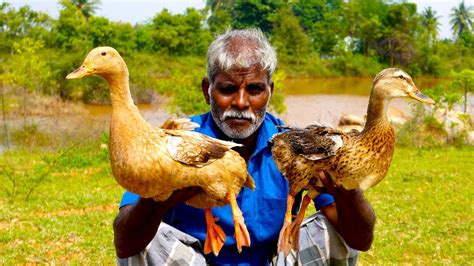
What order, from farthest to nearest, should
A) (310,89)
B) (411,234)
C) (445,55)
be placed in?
(445,55)
(310,89)
(411,234)

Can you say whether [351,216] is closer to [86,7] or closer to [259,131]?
[259,131]

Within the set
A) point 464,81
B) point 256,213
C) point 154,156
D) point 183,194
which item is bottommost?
point 464,81

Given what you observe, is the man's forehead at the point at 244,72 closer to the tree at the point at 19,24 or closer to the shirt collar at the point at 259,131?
the shirt collar at the point at 259,131

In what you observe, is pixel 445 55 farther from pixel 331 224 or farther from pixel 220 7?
pixel 331 224

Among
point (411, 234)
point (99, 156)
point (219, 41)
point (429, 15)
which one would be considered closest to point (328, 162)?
point (219, 41)

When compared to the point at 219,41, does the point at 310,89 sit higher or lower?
lower

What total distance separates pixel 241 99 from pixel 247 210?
719mm

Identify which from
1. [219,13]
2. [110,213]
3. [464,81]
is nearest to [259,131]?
[110,213]

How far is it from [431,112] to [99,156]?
821 cm

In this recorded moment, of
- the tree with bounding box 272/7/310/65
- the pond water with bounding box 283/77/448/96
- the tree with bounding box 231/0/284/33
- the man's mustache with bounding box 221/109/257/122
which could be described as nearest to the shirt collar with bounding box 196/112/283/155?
the man's mustache with bounding box 221/109/257/122

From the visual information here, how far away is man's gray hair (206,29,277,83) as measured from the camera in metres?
3.11

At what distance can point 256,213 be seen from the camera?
132 inches

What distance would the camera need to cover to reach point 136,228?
2.94 meters

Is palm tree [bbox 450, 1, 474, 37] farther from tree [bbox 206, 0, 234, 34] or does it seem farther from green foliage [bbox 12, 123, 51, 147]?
green foliage [bbox 12, 123, 51, 147]
